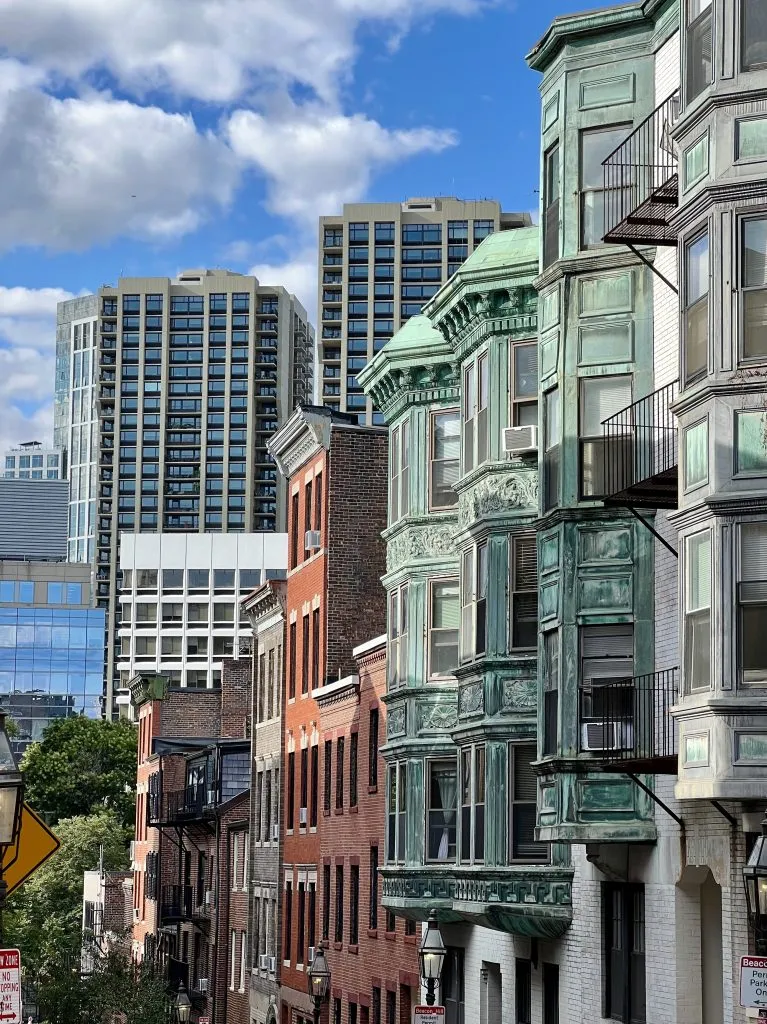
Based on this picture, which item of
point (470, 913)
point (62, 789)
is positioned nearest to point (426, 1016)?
point (470, 913)

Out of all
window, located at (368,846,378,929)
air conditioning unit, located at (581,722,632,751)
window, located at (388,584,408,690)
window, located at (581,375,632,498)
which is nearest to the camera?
air conditioning unit, located at (581,722,632,751)

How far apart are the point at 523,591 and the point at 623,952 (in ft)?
24.0

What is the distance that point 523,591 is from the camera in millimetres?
33562

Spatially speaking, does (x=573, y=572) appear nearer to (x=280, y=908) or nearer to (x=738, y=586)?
(x=738, y=586)

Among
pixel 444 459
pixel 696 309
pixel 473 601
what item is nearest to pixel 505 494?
pixel 473 601

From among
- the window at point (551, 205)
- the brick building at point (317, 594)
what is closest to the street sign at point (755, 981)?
the window at point (551, 205)

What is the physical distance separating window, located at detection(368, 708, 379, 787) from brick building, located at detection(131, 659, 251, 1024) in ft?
61.6

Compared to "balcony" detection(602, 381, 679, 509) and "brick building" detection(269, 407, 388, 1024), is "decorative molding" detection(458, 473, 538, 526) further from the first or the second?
"brick building" detection(269, 407, 388, 1024)

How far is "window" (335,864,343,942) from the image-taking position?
163ft

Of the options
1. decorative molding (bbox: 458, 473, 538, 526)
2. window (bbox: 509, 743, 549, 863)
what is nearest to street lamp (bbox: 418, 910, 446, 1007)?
window (bbox: 509, 743, 549, 863)

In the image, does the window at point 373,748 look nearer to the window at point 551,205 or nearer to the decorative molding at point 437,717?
the decorative molding at point 437,717

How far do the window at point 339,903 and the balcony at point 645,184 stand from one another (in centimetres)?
2592

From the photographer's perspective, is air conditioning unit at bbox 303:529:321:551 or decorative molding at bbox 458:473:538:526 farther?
air conditioning unit at bbox 303:529:321:551

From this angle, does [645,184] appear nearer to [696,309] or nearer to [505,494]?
[696,309]
